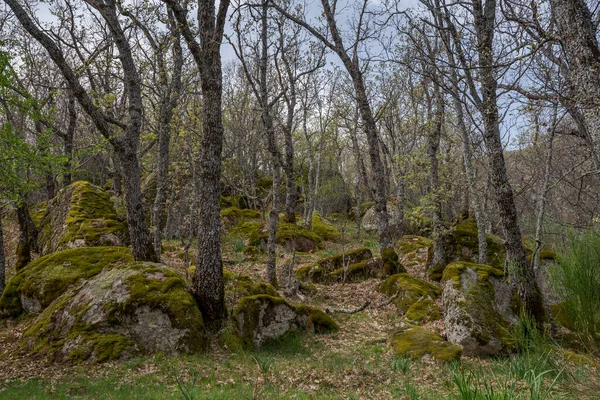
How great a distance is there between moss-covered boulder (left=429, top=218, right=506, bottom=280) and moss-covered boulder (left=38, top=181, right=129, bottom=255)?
11503 mm

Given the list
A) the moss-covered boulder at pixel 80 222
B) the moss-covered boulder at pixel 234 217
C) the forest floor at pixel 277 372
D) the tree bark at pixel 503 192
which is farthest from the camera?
the moss-covered boulder at pixel 234 217

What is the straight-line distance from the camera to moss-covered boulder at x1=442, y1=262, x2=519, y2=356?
6.59m

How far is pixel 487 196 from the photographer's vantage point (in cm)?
1630

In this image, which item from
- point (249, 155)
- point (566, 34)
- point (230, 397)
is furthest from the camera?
point (249, 155)

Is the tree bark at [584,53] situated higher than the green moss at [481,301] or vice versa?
the tree bark at [584,53]

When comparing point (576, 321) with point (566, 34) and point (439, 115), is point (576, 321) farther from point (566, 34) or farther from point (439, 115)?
point (439, 115)

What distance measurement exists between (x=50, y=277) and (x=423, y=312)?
370 inches

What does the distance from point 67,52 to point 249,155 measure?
1168cm

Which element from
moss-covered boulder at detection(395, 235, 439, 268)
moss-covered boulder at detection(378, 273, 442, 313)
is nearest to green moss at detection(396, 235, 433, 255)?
moss-covered boulder at detection(395, 235, 439, 268)

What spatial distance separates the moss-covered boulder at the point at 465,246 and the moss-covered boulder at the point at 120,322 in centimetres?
854

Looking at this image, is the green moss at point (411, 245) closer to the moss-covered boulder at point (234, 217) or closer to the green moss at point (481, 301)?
the green moss at point (481, 301)

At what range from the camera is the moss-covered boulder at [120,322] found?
5.88 m

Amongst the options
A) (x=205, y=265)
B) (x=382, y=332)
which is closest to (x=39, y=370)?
(x=205, y=265)

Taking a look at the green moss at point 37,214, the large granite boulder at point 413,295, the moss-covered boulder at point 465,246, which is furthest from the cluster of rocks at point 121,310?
the green moss at point 37,214
